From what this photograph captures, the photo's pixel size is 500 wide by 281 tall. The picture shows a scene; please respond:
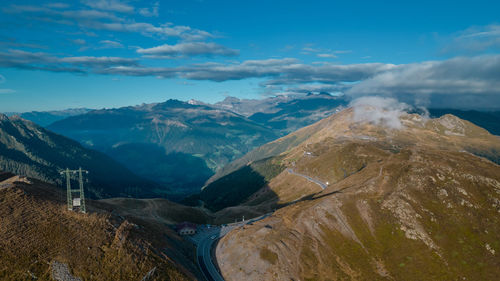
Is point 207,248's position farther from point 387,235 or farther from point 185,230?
point 387,235

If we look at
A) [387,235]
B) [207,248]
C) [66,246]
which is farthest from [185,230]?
[387,235]

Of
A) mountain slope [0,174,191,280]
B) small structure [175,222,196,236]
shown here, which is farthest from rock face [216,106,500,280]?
mountain slope [0,174,191,280]

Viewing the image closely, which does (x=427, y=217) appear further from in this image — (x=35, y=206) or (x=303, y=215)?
(x=35, y=206)

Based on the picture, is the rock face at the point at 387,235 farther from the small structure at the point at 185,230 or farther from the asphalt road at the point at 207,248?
the small structure at the point at 185,230

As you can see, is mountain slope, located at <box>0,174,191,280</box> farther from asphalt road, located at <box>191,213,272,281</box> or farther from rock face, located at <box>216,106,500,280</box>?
rock face, located at <box>216,106,500,280</box>

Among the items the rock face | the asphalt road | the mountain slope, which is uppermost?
the mountain slope

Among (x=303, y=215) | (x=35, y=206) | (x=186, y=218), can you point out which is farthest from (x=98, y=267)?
(x=186, y=218)

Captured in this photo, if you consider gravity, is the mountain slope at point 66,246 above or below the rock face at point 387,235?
above

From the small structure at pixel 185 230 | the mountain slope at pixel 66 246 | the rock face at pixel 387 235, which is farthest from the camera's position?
the small structure at pixel 185 230

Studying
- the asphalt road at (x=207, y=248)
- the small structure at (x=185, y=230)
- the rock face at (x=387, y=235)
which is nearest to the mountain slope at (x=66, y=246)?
the asphalt road at (x=207, y=248)
